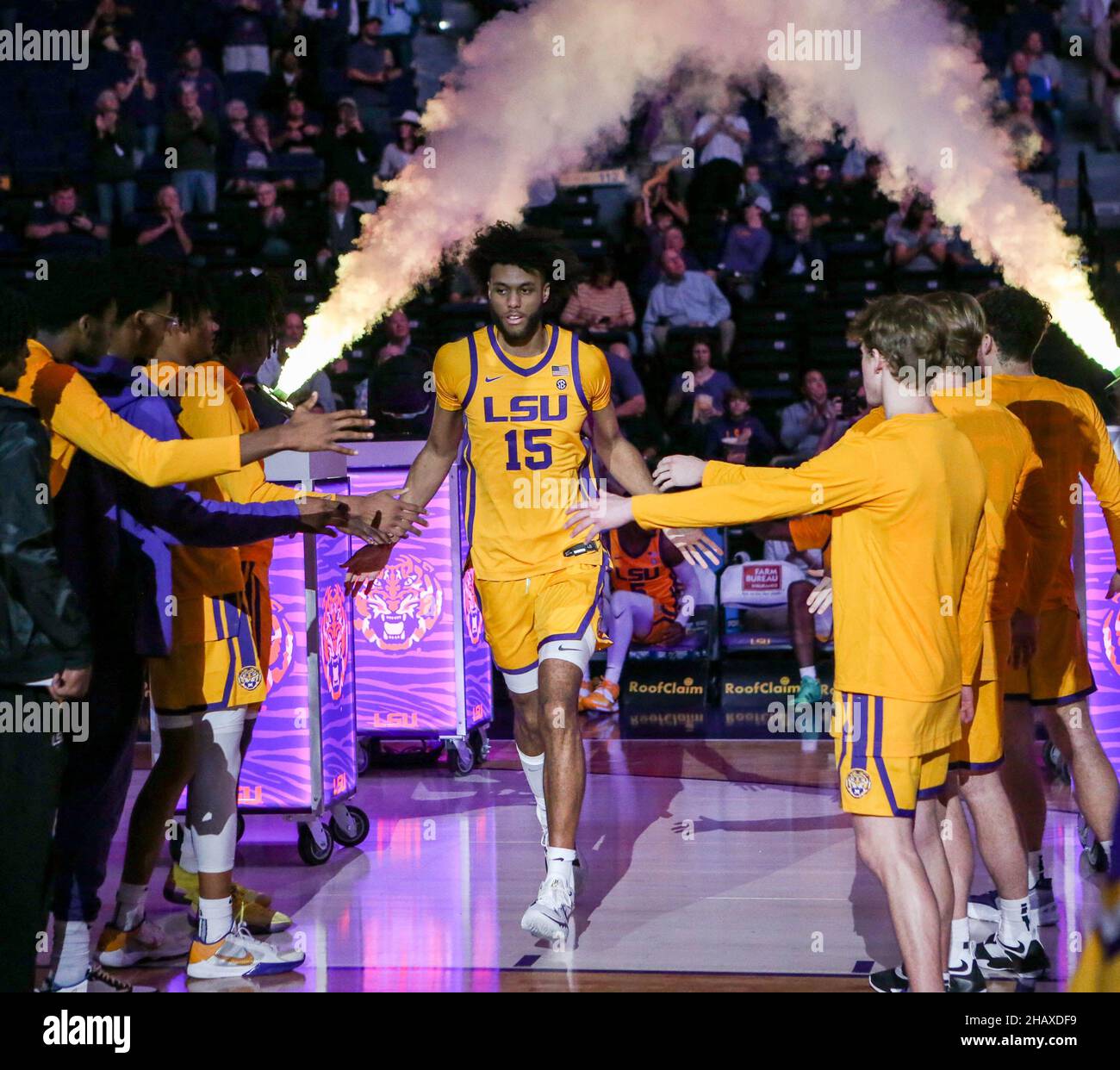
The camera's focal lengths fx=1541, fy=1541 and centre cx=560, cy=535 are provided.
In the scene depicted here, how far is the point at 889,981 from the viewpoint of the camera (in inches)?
156

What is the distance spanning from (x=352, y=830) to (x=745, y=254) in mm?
6739

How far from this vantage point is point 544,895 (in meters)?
4.48

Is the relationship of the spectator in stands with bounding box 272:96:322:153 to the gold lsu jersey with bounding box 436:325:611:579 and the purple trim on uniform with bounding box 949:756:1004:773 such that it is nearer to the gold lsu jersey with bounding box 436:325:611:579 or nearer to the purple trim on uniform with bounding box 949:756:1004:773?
the gold lsu jersey with bounding box 436:325:611:579

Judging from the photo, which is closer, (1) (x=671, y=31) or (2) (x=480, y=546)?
(2) (x=480, y=546)

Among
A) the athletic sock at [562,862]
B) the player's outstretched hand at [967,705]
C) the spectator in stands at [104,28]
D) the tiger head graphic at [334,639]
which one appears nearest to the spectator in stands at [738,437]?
the tiger head graphic at [334,639]

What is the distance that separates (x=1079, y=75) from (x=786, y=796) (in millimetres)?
8719

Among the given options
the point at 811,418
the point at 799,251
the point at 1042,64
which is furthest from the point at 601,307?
the point at 1042,64

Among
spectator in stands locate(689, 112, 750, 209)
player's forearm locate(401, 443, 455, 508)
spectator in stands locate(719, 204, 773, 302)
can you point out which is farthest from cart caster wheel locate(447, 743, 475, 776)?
spectator in stands locate(689, 112, 750, 209)

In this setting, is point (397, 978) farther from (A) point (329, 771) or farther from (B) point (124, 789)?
(A) point (329, 771)

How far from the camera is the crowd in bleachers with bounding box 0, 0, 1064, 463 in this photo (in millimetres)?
10648

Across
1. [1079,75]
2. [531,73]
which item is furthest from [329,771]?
[1079,75]
